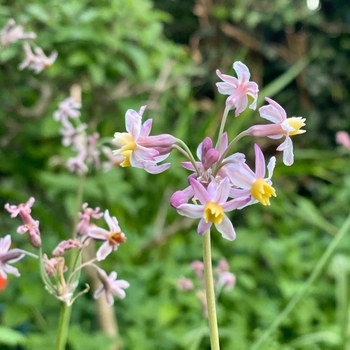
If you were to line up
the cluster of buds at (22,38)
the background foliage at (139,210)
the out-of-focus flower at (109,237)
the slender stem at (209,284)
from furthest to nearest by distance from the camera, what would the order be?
the background foliage at (139,210)
the cluster of buds at (22,38)
the out-of-focus flower at (109,237)
the slender stem at (209,284)

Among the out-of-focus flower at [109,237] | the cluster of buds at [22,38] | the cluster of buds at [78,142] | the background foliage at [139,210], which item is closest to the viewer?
the out-of-focus flower at [109,237]

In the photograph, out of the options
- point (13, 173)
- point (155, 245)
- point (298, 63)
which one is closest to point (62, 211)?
point (13, 173)

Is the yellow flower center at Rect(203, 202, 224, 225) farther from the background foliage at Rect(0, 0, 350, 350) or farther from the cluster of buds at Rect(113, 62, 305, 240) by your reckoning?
the background foliage at Rect(0, 0, 350, 350)

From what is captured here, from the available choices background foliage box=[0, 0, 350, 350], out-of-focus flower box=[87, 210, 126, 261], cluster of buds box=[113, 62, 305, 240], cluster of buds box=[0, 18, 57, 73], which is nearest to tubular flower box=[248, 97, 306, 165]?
cluster of buds box=[113, 62, 305, 240]

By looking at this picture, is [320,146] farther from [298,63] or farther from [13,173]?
[13,173]

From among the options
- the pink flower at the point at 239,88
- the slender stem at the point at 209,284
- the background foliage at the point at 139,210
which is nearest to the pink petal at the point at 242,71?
the pink flower at the point at 239,88

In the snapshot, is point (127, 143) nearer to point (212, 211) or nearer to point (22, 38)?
point (212, 211)

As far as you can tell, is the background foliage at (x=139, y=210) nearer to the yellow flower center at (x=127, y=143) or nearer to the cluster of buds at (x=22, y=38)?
the cluster of buds at (x=22, y=38)

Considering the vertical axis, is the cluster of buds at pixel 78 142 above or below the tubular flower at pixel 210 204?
below

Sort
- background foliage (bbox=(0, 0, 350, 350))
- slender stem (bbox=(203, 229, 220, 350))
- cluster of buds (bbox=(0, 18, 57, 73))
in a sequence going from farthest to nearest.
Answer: background foliage (bbox=(0, 0, 350, 350)) < cluster of buds (bbox=(0, 18, 57, 73)) < slender stem (bbox=(203, 229, 220, 350))
